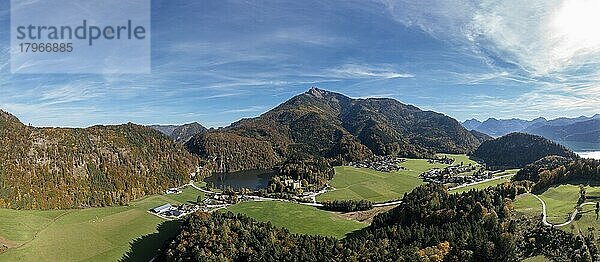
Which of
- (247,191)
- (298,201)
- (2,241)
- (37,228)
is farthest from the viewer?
(247,191)

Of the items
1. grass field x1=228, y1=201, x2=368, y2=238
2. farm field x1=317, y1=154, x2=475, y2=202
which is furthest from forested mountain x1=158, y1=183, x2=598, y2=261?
farm field x1=317, y1=154, x2=475, y2=202

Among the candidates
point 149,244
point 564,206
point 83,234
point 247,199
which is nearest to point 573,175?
point 564,206

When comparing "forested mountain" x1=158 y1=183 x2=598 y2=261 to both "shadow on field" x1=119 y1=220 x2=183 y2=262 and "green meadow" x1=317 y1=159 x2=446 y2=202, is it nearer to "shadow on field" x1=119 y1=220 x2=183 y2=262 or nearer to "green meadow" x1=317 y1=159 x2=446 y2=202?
"shadow on field" x1=119 y1=220 x2=183 y2=262

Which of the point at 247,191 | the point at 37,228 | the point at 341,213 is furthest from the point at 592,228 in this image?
the point at 37,228

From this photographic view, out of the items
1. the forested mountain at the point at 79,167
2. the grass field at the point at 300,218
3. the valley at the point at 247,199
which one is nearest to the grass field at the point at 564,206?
the valley at the point at 247,199

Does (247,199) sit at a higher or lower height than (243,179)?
lower

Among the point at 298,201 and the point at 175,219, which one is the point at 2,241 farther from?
the point at 298,201

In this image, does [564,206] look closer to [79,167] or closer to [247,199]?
[247,199]

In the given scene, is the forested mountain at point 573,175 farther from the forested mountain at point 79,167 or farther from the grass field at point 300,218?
the forested mountain at point 79,167
